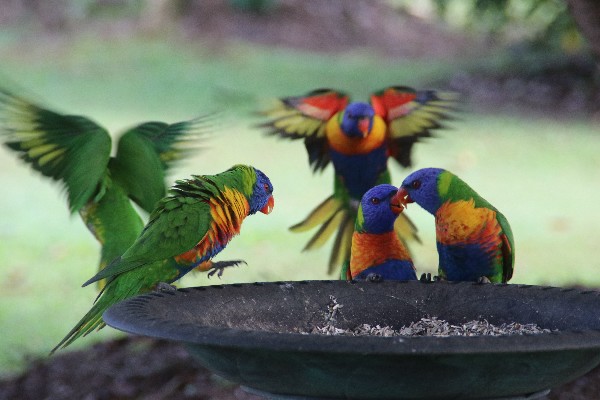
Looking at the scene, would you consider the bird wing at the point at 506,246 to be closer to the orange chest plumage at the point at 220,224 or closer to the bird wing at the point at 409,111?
the orange chest plumage at the point at 220,224

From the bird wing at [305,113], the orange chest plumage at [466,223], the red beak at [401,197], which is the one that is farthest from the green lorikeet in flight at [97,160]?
the orange chest plumage at [466,223]

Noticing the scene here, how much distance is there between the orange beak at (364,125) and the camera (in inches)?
135

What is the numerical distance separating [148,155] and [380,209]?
3.10 ft

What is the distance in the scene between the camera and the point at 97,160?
3.05m

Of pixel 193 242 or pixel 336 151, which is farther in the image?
pixel 336 151

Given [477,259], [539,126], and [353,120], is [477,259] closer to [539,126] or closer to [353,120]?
[353,120]

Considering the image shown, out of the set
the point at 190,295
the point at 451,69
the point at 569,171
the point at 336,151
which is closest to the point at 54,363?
the point at 336,151

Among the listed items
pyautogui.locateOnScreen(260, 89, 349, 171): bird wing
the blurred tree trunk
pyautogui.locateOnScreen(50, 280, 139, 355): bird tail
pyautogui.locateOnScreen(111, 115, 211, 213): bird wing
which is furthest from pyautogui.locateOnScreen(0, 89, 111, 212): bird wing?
the blurred tree trunk

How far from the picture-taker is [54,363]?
4461 mm

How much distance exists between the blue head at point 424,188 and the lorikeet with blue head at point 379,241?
5 centimetres

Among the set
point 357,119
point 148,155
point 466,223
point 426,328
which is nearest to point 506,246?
point 466,223

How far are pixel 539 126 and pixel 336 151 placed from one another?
632 centimetres

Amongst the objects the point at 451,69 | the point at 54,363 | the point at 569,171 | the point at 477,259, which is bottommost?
the point at 54,363

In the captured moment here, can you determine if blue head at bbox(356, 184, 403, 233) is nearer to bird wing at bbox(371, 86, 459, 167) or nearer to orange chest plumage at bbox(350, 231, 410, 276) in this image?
orange chest plumage at bbox(350, 231, 410, 276)
